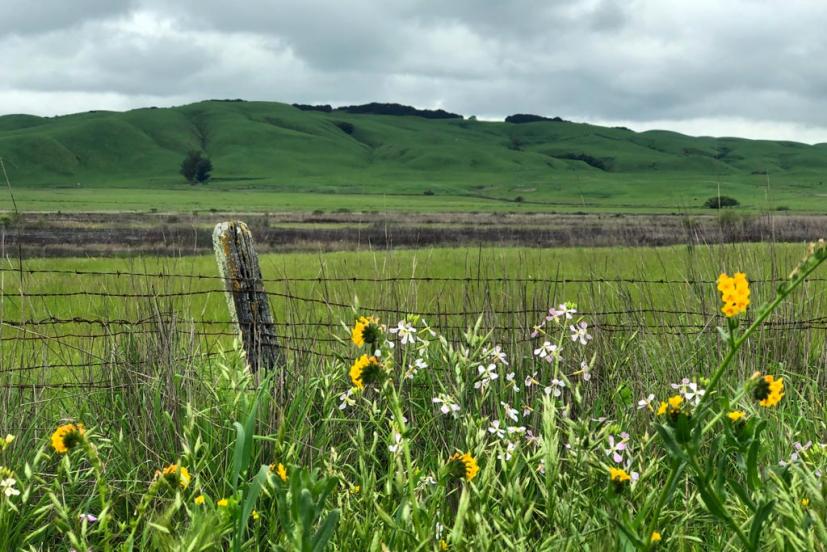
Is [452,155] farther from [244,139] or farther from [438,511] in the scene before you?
[438,511]

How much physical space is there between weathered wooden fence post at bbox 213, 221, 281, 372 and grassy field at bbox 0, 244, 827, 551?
15cm

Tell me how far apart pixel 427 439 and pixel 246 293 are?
1.63 m

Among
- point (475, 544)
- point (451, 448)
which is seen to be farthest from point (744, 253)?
point (475, 544)

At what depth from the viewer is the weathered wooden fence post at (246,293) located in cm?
526

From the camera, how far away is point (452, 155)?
188000 millimetres

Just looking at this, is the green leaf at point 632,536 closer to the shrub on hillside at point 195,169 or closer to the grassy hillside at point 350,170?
the grassy hillside at point 350,170

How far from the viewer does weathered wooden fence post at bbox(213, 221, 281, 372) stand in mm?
5262

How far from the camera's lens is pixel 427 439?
4.54 m

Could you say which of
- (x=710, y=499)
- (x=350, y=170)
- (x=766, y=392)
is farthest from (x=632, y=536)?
(x=350, y=170)

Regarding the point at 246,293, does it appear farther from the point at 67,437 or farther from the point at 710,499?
the point at 710,499

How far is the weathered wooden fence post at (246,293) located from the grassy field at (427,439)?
0.15 m

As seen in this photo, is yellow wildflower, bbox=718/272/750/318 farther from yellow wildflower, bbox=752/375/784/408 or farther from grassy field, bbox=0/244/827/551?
yellow wildflower, bbox=752/375/784/408

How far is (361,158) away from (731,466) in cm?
19261

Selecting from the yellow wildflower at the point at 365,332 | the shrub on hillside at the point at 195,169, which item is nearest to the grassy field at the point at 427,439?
the yellow wildflower at the point at 365,332
